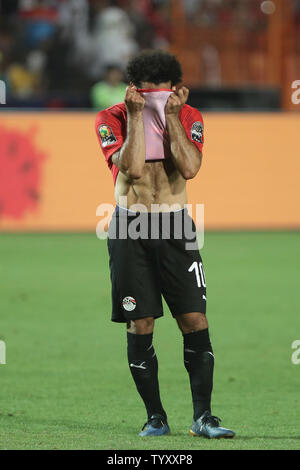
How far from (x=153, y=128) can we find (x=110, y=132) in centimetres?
24

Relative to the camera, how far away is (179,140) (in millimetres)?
5562

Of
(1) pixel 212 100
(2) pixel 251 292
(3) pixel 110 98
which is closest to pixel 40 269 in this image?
(2) pixel 251 292

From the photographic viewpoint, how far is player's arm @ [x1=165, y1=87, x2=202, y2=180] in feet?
18.2

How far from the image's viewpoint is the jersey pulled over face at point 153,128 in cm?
566

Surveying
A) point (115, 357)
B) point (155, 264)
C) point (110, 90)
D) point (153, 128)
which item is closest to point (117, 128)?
point (153, 128)

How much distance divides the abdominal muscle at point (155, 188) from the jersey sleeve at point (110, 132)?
0.16 m

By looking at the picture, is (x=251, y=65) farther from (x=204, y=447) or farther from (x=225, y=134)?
(x=204, y=447)

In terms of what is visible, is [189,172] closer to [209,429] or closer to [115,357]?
[209,429]

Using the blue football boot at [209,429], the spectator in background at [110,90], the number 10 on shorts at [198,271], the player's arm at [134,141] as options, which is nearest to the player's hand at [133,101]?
the player's arm at [134,141]

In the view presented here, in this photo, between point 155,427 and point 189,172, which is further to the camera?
point 155,427

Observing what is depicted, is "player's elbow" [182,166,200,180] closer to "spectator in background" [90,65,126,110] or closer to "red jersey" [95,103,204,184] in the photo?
"red jersey" [95,103,204,184]

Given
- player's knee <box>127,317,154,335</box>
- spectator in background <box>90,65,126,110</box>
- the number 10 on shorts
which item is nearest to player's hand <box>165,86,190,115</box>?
the number 10 on shorts

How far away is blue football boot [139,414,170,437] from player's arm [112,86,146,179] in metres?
1.35

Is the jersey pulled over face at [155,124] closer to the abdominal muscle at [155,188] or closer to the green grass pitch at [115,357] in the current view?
the abdominal muscle at [155,188]
